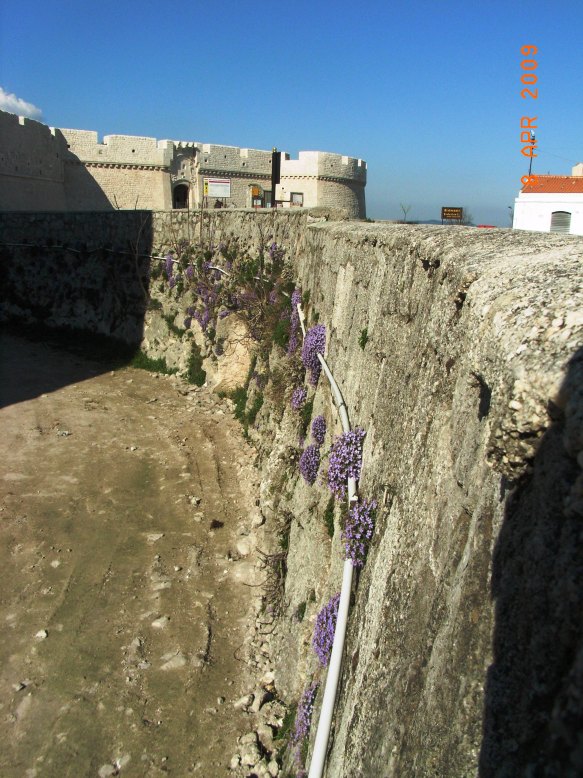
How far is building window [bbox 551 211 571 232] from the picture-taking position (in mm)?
17062

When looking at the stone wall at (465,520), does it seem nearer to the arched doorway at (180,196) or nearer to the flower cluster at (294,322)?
the flower cluster at (294,322)

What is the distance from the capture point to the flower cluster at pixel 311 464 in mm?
6461

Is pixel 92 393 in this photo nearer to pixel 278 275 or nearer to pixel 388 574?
pixel 278 275

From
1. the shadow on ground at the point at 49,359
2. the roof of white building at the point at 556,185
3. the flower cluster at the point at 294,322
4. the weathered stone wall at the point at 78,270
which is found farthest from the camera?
the roof of white building at the point at 556,185

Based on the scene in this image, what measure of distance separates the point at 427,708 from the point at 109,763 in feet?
12.9

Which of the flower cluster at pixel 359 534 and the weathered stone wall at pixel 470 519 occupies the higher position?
the weathered stone wall at pixel 470 519

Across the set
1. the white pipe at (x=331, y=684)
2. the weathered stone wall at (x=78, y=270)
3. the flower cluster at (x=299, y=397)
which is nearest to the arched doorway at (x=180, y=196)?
the weathered stone wall at (x=78, y=270)

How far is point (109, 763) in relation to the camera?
514 cm

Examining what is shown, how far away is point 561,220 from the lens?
17.2 metres

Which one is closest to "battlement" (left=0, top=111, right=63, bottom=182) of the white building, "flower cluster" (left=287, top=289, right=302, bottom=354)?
"flower cluster" (left=287, top=289, right=302, bottom=354)

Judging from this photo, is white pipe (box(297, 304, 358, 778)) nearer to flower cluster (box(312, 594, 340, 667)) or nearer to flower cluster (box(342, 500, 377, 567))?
flower cluster (box(342, 500, 377, 567))

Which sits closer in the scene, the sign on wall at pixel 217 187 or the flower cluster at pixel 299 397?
the flower cluster at pixel 299 397

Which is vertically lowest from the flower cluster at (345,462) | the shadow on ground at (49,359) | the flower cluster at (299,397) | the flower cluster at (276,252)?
the shadow on ground at (49,359)

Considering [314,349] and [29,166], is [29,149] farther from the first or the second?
[314,349]
